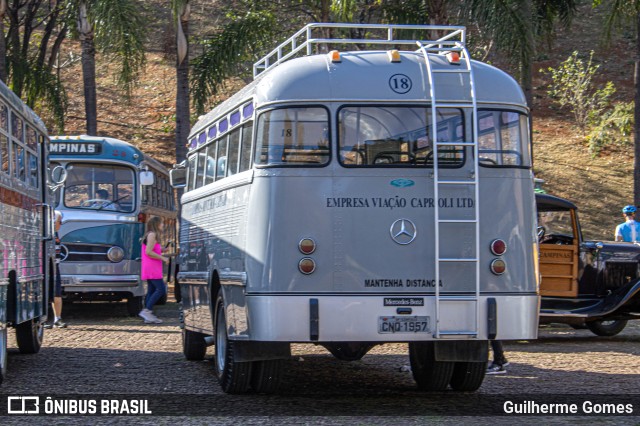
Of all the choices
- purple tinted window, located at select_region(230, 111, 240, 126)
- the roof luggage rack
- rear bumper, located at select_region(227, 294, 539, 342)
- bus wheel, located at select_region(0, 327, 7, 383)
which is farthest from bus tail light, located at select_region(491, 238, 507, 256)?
bus wheel, located at select_region(0, 327, 7, 383)

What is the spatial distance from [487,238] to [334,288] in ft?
4.39

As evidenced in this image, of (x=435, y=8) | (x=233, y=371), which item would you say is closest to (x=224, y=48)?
(x=435, y=8)

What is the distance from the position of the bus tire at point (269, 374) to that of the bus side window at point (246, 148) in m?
1.72

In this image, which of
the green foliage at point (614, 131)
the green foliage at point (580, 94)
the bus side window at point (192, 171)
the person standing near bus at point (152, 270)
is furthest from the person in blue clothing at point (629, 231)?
the green foliage at point (580, 94)

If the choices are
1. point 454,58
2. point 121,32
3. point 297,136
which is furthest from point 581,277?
point 121,32

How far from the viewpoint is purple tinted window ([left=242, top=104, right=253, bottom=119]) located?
9992mm

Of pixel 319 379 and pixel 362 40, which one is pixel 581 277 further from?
pixel 362 40

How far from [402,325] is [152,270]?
9.97 meters

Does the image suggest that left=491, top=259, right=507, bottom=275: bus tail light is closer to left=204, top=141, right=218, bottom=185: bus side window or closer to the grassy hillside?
left=204, top=141, right=218, bottom=185: bus side window

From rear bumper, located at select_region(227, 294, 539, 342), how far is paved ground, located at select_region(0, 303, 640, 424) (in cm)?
61

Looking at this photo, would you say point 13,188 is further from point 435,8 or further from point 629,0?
point 629,0

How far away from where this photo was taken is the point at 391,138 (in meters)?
9.45

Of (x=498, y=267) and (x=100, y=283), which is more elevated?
(x=498, y=267)

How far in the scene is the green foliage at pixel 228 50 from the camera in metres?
25.0
